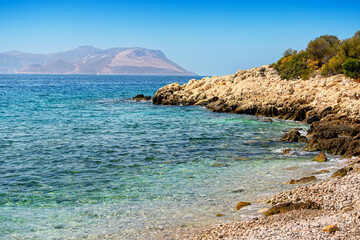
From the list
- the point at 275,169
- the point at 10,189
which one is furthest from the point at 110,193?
the point at 275,169

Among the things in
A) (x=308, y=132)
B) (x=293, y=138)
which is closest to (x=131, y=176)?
(x=293, y=138)

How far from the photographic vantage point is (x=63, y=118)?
118 ft

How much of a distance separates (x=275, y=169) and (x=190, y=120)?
18358mm

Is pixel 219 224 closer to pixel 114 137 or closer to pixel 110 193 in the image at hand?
pixel 110 193

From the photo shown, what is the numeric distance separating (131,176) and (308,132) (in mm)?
14730

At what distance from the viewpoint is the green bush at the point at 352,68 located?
121 feet

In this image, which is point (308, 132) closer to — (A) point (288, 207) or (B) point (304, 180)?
(B) point (304, 180)

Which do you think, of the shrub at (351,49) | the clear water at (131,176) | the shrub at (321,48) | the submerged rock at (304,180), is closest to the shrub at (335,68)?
the shrub at (351,49)

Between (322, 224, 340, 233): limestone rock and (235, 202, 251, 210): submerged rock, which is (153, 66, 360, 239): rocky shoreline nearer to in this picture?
(322, 224, 340, 233): limestone rock

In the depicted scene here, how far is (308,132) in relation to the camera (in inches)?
1006

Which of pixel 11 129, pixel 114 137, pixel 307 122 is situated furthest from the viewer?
pixel 307 122

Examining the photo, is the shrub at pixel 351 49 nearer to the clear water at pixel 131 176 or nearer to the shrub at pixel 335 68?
the shrub at pixel 335 68

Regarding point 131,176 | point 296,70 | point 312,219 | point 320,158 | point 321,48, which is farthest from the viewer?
point 321,48

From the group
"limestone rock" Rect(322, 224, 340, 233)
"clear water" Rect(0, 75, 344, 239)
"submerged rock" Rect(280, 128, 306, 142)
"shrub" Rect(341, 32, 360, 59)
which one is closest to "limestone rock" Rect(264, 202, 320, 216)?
"clear water" Rect(0, 75, 344, 239)
